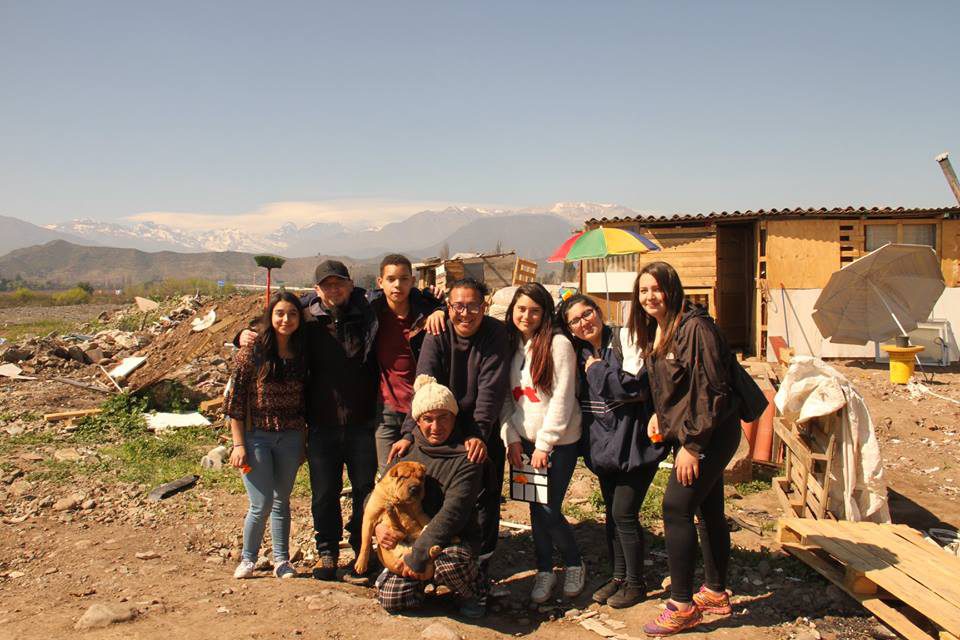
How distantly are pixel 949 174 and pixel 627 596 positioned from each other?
13993mm

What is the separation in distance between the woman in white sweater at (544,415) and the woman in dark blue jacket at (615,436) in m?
0.11

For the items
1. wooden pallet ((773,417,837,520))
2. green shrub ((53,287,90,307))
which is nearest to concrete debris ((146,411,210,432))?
wooden pallet ((773,417,837,520))

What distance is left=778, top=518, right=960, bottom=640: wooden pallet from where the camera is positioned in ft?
10.6

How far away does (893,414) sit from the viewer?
29.4ft

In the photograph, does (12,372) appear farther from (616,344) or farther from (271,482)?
(616,344)

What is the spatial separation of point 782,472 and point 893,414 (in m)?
3.98

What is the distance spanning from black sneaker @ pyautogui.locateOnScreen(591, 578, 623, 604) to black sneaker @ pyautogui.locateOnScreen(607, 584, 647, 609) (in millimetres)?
33

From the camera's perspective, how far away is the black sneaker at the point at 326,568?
4.09 m

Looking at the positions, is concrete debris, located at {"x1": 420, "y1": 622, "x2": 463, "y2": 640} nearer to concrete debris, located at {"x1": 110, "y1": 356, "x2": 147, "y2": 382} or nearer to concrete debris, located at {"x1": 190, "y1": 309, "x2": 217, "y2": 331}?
concrete debris, located at {"x1": 110, "y1": 356, "x2": 147, "y2": 382}

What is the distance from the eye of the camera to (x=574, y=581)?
384 cm

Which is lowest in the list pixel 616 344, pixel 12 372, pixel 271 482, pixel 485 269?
pixel 12 372

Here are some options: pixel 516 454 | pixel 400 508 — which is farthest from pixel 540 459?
pixel 400 508

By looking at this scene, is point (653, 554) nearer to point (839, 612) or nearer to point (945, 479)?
point (839, 612)

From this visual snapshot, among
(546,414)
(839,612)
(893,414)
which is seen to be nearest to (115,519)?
(546,414)
